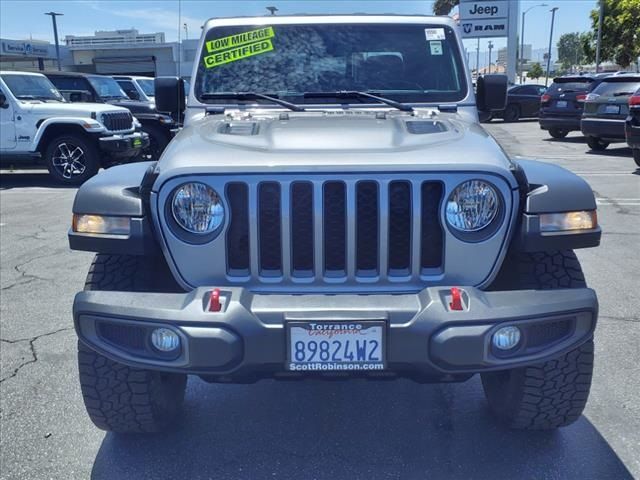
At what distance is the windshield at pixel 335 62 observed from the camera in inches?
150

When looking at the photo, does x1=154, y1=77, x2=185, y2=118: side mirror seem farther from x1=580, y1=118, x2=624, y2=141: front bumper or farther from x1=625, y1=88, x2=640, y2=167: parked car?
x1=580, y1=118, x2=624, y2=141: front bumper

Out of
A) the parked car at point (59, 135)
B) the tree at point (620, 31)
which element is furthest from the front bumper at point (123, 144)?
the tree at point (620, 31)

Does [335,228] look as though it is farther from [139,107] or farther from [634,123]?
[139,107]

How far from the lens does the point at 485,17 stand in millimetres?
27781

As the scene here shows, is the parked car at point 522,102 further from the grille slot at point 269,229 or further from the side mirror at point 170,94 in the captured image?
the grille slot at point 269,229

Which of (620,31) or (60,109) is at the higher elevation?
(620,31)

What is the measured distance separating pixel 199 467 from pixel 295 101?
200cm

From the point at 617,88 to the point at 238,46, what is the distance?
37.9 ft

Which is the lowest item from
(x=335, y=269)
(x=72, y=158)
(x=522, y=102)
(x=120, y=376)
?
(x=120, y=376)

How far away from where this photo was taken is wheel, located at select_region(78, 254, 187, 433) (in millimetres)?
2795

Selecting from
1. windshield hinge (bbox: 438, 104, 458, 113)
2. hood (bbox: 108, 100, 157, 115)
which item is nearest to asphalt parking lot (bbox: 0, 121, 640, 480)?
windshield hinge (bbox: 438, 104, 458, 113)

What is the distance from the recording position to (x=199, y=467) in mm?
2873

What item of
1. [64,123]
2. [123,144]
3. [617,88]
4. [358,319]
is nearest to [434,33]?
[358,319]

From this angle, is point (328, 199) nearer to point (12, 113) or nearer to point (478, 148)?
point (478, 148)
